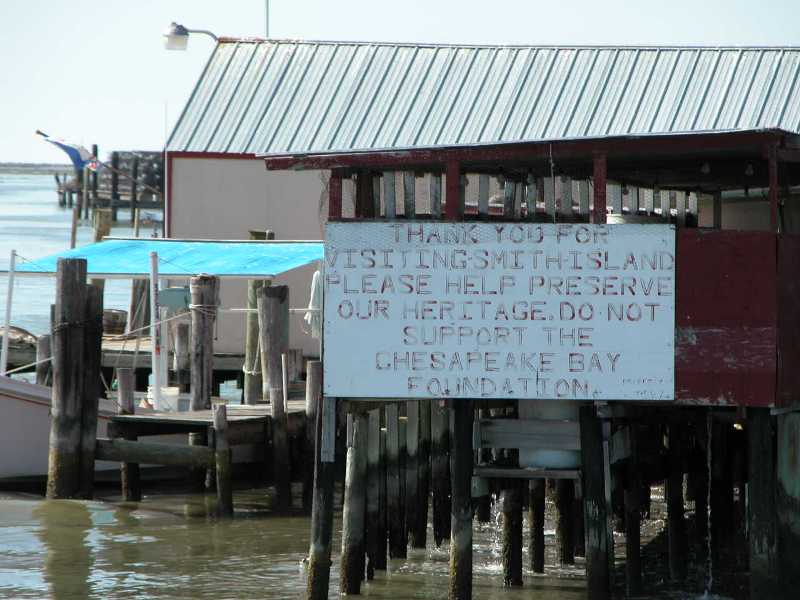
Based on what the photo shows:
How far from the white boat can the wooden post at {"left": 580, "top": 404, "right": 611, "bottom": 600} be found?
8534mm

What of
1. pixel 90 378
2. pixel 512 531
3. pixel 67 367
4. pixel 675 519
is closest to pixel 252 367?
pixel 90 378

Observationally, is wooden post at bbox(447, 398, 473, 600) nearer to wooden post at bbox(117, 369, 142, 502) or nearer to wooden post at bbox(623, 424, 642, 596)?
wooden post at bbox(623, 424, 642, 596)

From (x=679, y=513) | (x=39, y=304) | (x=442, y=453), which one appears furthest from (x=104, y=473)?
(x=39, y=304)

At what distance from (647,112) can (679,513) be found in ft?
40.7

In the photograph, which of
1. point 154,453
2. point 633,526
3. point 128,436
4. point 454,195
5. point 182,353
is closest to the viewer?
point 454,195

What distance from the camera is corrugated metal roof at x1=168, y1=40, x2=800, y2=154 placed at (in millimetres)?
26828

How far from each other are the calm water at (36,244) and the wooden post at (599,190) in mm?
15401

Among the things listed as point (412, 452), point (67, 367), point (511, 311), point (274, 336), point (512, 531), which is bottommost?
point (512, 531)

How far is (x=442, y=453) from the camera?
16.7m

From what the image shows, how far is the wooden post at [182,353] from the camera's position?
2198cm

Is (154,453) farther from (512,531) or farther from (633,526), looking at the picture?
(633,526)

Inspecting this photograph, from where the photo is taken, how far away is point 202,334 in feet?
66.8

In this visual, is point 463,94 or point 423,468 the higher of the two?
point 463,94

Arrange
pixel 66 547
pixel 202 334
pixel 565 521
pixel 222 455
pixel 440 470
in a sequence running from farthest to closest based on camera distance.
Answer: pixel 202 334 < pixel 222 455 < pixel 66 547 < pixel 440 470 < pixel 565 521
